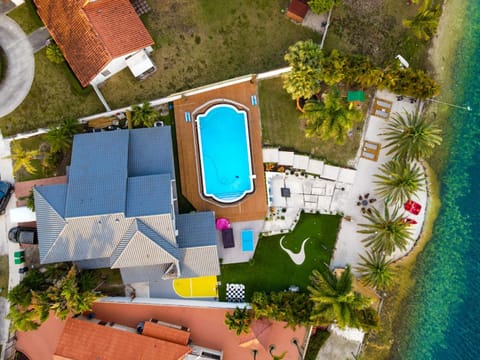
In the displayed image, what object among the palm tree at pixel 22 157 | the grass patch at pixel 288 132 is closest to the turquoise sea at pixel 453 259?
the grass patch at pixel 288 132

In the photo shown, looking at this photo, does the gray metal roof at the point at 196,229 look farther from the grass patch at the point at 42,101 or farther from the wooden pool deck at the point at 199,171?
the grass patch at the point at 42,101

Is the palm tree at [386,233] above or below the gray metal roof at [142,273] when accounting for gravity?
above

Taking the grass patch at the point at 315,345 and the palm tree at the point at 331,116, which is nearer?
the palm tree at the point at 331,116

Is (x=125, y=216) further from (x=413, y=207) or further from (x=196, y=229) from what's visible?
(x=413, y=207)

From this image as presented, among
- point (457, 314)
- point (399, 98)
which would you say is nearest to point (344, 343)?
point (457, 314)

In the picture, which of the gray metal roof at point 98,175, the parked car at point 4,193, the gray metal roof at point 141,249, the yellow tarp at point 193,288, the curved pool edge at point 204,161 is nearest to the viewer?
the gray metal roof at point 141,249

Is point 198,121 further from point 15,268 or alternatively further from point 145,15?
point 15,268

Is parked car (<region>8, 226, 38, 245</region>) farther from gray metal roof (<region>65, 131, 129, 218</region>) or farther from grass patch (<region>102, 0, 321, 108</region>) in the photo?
grass patch (<region>102, 0, 321, 108</region>)
